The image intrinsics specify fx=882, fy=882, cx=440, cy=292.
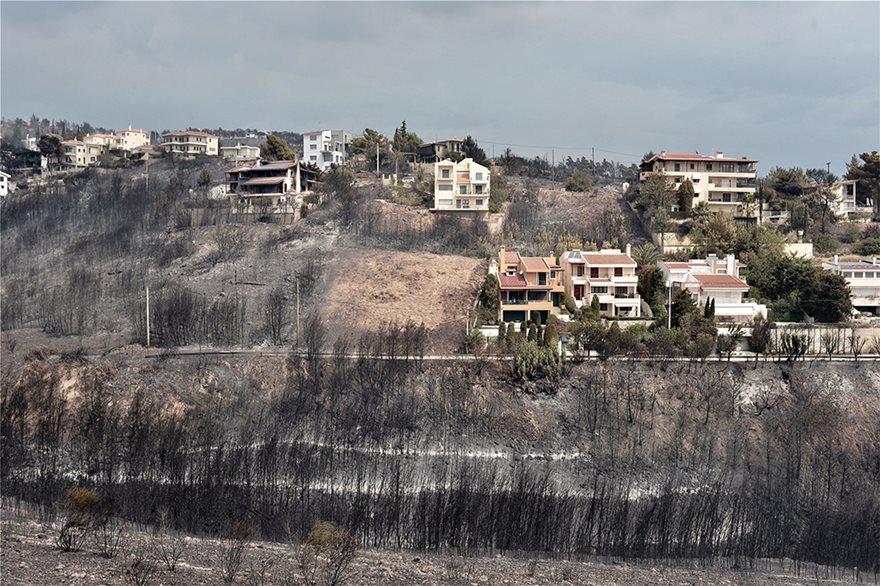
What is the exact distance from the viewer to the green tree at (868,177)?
68062 millimetres

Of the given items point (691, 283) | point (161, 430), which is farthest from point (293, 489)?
point (691, 283)

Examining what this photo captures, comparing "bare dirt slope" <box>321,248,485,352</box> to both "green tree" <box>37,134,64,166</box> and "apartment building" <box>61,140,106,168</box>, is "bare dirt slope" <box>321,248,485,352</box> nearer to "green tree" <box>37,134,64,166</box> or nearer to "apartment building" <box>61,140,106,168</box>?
"apartment building" <box>61,140,106,168</box>

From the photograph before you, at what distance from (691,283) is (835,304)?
7.22 metres

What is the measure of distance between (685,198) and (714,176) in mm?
5535

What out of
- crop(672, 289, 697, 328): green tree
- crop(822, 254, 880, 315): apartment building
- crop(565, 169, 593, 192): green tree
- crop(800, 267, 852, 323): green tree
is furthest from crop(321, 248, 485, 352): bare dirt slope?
crop(822, 254, 880, 315): apartment building

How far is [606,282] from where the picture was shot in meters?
48.9

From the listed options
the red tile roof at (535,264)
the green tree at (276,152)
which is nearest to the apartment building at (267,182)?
the green tree at (276,152)

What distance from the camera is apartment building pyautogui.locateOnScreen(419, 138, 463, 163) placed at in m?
81.4

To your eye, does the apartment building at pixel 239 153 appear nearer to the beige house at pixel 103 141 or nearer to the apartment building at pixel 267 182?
the apartment building at pixel 267 182

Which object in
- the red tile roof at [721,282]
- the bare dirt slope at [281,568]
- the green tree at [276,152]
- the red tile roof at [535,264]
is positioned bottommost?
the bare dirt slope at [281,568]

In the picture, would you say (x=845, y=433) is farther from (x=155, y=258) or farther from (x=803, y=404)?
(x=155, y=258)

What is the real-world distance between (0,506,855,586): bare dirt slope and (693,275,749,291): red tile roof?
22632 mm

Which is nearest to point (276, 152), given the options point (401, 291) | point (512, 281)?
point (401, 291)

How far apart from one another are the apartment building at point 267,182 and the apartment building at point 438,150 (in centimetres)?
1352
